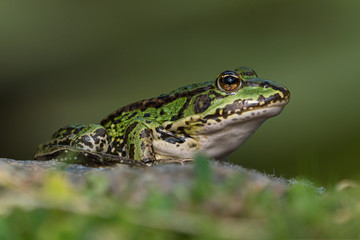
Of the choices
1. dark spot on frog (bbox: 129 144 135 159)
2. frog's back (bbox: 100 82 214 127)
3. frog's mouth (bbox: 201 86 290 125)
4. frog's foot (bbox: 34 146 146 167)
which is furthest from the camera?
frog's back (bbox: 100 82 214 127)

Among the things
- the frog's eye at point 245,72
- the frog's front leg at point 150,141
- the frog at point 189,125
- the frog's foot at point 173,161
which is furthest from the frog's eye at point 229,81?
the frog's foot at point 173,161

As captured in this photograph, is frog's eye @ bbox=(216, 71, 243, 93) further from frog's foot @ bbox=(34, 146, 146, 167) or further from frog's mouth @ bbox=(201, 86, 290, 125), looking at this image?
frog's foot @ bbox=(34, 146, 146, 167)

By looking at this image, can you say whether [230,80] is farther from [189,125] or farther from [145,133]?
[145,133]

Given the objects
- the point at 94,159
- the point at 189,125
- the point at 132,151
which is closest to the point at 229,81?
the point at 189,125

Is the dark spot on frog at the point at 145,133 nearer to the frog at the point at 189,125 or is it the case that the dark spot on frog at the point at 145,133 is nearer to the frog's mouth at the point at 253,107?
the frog at the point at 189,125

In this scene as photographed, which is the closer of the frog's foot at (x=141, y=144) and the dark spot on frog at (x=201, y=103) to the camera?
the frog's foot at (x=141, y=144)

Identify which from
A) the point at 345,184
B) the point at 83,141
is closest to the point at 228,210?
the point at 345,184

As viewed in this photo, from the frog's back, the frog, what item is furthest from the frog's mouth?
the frog's back

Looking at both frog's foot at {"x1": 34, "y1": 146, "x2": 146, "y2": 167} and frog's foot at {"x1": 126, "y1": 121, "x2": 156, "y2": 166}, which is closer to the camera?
frog's foot at {"x1": 34, "y1": 146, "x2": 146, "y2": 167}
